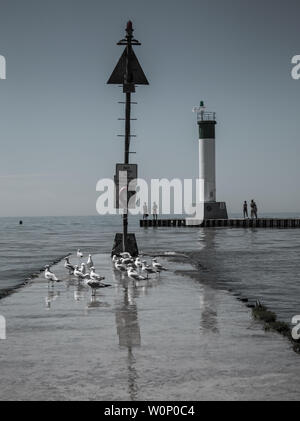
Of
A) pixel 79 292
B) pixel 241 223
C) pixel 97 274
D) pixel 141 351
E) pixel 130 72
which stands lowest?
pixel 79 292

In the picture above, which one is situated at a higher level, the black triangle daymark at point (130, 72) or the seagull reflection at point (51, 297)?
the black triangle daymark at point (130, 72)

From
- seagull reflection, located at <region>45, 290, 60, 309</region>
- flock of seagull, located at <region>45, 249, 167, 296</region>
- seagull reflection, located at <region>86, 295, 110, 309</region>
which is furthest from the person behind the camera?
flock of seagull, located at <region>45, 249, 167, 296</region>

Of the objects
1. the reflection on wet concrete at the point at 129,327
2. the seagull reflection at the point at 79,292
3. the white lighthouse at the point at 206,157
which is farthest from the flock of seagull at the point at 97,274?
the white lighthouse at the point at 206,157

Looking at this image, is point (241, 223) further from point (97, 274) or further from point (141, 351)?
point (141, 351)

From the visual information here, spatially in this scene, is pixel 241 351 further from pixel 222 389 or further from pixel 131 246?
pixel 131 246

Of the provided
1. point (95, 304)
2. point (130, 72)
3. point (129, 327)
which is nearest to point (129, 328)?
point (129, 327)

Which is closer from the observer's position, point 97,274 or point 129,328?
point 129,328

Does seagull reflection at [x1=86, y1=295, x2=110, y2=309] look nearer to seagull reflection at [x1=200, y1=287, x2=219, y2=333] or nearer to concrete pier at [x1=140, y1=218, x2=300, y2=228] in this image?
seagull reflection at [x1=200, y1=287, x2=219, y2=333]

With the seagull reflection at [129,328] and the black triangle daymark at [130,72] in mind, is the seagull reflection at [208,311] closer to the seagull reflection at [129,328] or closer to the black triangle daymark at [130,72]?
the seagull reflection at [129,328]

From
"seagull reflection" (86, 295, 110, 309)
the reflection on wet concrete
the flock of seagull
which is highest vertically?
the flock of seagull

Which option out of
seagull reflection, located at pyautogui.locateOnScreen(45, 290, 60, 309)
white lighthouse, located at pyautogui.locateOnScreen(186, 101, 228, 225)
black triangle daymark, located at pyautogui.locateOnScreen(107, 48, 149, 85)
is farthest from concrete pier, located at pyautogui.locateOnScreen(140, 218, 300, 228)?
seagull reflection, located at pyautogui.locateOnScreen(45, 290, 60, 309)

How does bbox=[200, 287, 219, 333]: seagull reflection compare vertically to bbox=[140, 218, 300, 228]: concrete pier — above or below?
below

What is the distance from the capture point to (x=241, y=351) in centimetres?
709

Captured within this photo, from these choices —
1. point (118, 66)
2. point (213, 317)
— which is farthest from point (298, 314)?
point (118, 66)
